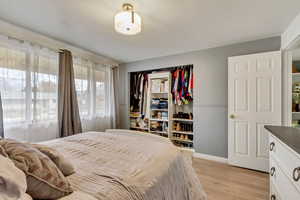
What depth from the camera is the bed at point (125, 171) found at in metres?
0.75

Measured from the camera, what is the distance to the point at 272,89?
2199 mm

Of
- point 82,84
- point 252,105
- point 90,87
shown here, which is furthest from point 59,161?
point 252,105

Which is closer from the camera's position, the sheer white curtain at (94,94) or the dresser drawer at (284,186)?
the dresser drawer at (284,186)

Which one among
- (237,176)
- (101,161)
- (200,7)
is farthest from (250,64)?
(101,161)

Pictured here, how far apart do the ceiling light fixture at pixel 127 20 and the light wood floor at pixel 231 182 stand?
7.05ft

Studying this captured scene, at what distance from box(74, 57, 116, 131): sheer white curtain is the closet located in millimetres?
663

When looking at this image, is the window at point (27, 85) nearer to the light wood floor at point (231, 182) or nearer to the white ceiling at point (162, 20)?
the white ceiling at point (162, 20)

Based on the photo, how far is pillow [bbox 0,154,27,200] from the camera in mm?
492

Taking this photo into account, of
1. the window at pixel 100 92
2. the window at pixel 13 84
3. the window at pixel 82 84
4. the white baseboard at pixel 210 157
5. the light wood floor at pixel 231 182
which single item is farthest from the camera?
the window at pixel 100 92

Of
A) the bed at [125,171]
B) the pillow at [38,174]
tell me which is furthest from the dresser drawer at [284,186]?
the pillow at [38,174]

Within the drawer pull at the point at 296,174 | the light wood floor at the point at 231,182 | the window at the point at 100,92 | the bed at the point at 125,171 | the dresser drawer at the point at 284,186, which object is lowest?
the light wood floor at the point at 231,182

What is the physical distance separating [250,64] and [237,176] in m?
1.79

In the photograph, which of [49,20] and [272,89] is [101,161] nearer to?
[49,20]

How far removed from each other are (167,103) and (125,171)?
98.2 inches
